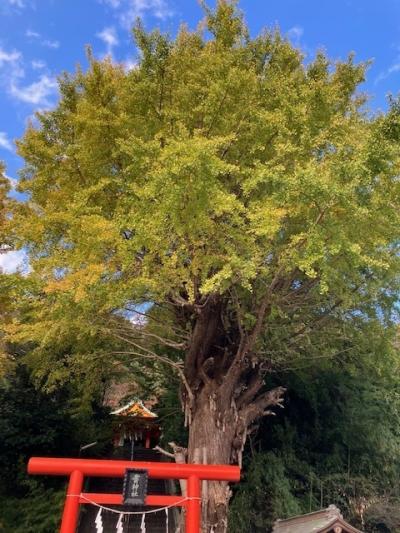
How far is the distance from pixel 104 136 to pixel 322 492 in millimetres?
11318

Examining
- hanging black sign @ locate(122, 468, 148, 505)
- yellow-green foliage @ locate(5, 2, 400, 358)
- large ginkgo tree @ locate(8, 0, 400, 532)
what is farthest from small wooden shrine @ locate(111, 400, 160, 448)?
yellow-green foliage @ locate(5, 2, 400, 358)

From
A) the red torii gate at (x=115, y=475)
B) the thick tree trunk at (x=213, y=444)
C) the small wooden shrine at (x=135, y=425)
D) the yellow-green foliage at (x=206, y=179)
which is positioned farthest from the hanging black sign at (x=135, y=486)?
the small wooden shrine at (x=135, y=425)

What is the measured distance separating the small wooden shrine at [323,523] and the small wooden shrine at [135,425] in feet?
24.8

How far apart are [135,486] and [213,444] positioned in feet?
6.93

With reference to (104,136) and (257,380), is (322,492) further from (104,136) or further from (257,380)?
(104,136)

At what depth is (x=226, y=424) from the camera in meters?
7.92

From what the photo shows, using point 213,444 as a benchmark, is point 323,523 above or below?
below

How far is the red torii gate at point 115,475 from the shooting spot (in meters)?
5.66

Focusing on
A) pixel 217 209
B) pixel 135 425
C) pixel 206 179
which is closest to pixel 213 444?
pixel 217 209

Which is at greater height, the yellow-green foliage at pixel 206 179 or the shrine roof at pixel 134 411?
the yellow-green foliage at pixel 206 179

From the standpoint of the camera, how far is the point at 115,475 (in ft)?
19.5

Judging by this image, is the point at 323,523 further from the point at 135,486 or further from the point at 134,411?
the point at 134,411

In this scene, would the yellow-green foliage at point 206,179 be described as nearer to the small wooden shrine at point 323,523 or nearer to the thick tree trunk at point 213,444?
the thick tree trunk at point 213,444

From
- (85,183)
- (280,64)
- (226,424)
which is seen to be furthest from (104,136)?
(226,424)
